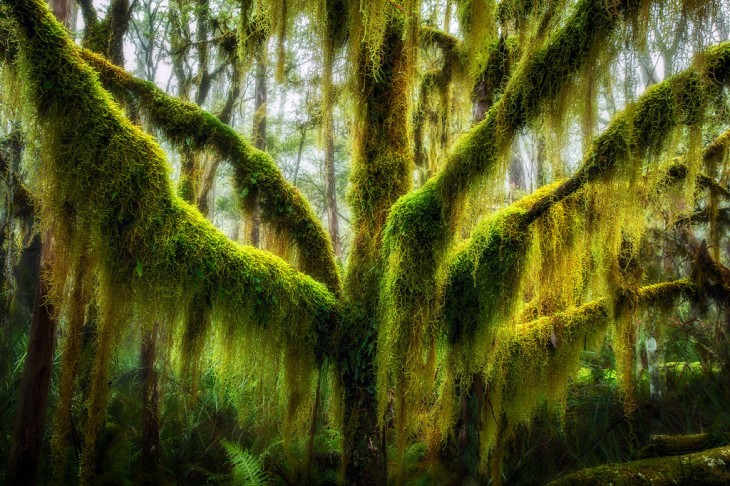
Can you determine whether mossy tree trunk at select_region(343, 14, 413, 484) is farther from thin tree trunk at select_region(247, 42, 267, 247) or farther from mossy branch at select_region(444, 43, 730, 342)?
thin tree trunk at select_region(247, 42, 267, 247)

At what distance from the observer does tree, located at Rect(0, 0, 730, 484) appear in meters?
2.73

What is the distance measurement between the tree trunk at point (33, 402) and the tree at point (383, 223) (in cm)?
149

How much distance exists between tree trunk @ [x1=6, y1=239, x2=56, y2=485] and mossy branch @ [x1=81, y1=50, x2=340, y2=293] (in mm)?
2248

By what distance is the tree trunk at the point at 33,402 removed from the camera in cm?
452

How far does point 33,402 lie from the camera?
4609 mm

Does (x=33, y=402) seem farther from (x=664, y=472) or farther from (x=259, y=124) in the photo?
(x=259, y=124)

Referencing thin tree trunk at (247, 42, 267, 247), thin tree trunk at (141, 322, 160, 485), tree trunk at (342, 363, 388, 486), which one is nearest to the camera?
tree trunk at (342, 363, 388, 486)

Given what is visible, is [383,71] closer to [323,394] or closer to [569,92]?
[569,92]

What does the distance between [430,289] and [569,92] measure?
1473mm

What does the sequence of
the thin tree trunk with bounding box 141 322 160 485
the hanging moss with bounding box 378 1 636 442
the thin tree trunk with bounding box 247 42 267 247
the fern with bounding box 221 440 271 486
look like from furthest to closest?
the thin tree trunk with bounding box 141 322 160 485, the fern with bounding box 221 440 271 486, the thin tree trunk with bounding box 247 42 267 247, the hanging moss with bounding box 378 1 636 442

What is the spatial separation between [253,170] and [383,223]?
3.95 feet

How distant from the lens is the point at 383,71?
392cm

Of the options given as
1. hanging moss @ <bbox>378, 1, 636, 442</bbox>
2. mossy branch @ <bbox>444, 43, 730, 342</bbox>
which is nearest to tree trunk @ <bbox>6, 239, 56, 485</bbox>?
hanging moss @ <bbox>378, 1, 636, 442</bbox>

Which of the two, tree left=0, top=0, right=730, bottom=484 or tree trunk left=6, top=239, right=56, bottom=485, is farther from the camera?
tree trunk left=6, top=239, right=56, bottom=485
